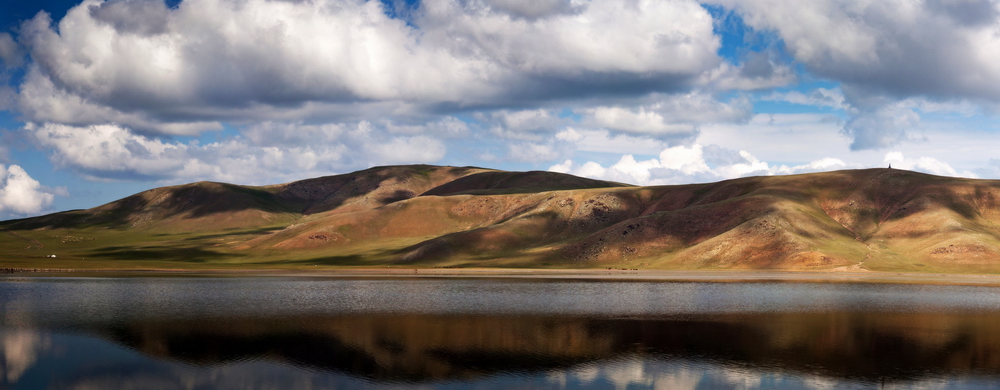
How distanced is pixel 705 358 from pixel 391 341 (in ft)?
67.2

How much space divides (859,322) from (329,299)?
2055 inches

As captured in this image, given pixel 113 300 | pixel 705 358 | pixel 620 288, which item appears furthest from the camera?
pixel 620 288

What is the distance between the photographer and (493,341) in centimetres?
4919

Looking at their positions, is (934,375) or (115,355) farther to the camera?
(115,355)

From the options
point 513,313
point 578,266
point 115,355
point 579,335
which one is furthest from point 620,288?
point 578,266

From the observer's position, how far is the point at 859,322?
60500mm

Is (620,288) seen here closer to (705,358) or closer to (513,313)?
(513,313)

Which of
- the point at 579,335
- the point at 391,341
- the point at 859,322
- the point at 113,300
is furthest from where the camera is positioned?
the point at 113,300

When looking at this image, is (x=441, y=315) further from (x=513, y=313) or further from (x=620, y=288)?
(x=620, y=288)

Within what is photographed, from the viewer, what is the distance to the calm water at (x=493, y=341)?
38.0 m

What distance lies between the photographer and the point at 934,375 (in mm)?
39188

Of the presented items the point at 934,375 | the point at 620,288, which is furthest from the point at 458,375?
the point at 620,288

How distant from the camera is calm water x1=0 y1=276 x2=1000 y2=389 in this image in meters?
38.0

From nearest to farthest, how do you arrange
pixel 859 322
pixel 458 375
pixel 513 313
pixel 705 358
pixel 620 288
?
1. pixel 458 375
2. pixel 705 358
3. pixel 859 322
4. pixel 513 313
5. pixel 620 288
